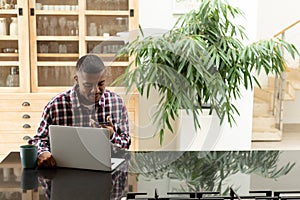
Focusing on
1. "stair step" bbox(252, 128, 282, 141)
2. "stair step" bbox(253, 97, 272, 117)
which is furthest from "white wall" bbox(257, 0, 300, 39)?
"stair step" bbox(252, 128, 282, 141)

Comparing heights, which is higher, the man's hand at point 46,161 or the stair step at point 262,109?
the man's hand at point 46,161

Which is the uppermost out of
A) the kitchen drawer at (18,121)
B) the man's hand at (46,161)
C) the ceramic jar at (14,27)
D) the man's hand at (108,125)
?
the ceramic jar at (14,27)

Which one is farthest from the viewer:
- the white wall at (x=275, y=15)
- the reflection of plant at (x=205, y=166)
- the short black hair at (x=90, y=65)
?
the white wall at (x=275, y=15)

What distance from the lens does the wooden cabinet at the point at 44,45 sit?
3.63 m

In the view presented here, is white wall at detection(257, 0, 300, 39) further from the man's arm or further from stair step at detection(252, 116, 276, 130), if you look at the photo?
the man's arm

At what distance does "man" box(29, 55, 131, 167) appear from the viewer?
6.27 feet

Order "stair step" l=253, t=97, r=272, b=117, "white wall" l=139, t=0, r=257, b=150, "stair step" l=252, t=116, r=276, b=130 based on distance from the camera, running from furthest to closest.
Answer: "stair step" l=253, t=97, r=272, b=117 → "stair step" l=252, t=116, r=276, b=130 → "white wall" l=139, t=0, r=257, b=150

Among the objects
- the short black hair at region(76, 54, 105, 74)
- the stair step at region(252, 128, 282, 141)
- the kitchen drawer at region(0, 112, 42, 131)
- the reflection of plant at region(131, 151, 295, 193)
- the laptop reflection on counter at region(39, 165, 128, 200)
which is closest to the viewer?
the laptop reflection on counter at region(39, 165, 128, 200)

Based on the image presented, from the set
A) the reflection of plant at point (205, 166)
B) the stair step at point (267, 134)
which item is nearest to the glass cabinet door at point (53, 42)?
the reflection of plant at point (205, 166)

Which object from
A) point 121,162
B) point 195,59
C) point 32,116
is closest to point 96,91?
Result: point 121,162

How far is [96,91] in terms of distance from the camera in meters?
1.98

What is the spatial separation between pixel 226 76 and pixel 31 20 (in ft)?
5.71

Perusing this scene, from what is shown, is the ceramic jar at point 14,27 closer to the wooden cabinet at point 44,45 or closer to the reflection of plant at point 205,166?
the wooden cabinet at point 44,45

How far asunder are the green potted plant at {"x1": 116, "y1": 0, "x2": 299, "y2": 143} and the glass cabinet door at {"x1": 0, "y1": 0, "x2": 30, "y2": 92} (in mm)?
882
